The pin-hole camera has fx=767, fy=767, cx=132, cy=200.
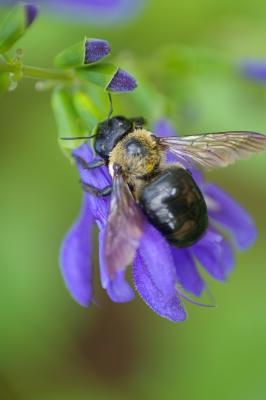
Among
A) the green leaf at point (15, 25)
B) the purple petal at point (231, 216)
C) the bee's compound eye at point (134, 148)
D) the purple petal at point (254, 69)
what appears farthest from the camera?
the purple petal at point (254, 69)

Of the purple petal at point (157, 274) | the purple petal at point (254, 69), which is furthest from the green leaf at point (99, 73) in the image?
the purple petal at point (254, 69)

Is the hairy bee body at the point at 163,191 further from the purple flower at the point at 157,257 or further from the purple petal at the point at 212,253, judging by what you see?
the purple petal at the point at 212,253

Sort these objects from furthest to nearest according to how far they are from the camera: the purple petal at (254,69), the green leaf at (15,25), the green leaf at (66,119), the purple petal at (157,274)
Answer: the purple petal at (254,69), the green leaf at (66,119), the green leaf at (15,25), the purple petal at (157,274)

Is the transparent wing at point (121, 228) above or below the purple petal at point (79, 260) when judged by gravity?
above

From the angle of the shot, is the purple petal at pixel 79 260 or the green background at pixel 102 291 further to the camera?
the green background at pixel 102 291

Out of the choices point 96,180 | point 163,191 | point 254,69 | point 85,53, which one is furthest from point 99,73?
point 254,69

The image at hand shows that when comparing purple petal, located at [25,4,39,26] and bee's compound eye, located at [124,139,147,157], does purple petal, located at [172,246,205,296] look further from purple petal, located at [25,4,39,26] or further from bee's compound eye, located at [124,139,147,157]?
purple petal, located at [25,4,39,26]
